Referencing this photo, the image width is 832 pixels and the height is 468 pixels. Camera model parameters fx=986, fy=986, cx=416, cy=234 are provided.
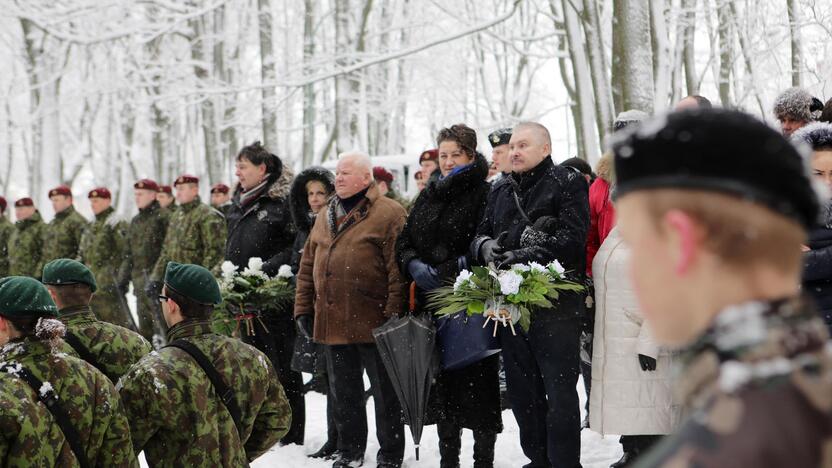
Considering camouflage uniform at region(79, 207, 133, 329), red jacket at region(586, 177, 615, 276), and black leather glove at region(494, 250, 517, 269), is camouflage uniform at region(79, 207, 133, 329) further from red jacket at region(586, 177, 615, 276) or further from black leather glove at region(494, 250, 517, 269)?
black leather glove at region(494, 250, 517, 269)

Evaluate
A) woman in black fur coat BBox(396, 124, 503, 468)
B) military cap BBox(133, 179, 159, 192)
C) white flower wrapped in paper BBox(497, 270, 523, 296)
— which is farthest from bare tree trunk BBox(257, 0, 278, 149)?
white flower wrapped in paper BBox(497, 270, 523, 296)

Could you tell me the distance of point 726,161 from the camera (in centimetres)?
129

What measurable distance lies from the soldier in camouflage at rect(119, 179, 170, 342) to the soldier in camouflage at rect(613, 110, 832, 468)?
987 centimetres

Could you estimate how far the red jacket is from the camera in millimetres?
6074

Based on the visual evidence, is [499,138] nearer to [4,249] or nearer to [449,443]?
[449,443]

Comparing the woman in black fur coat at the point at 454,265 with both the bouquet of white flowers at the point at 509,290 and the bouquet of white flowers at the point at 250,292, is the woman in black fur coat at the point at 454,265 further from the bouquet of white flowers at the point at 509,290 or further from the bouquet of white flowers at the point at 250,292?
the bouquet of white flowers at the point at 250,292

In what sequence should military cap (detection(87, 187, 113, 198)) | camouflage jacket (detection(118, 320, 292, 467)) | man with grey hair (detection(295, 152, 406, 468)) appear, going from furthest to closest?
military cap (detection(87, 187, 113, 198)), man with grey hair (detection(295, 152, 406, 468)), camouflage jacket (detection(118, 320, 292, 467))

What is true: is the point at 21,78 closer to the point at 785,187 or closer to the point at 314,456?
the point at 314,456

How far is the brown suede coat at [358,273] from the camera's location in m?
Result: 6.58

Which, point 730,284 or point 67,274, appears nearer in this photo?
point 730,284

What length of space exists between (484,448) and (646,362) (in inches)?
53.7

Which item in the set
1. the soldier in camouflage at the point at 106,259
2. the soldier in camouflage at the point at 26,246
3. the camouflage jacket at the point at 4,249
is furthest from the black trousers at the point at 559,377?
the camouflage jacket at the point at 4,249

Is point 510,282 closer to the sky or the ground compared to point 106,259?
A: closer to the ground

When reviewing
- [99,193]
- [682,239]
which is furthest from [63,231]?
[682,239]
